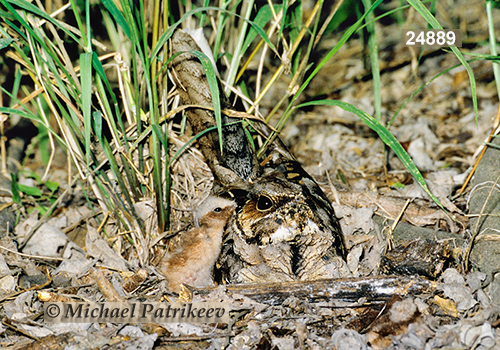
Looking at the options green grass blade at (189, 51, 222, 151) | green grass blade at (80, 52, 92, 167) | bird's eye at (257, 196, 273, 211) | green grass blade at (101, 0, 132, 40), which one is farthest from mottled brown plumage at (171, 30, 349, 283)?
green grass blade at (80, 52, 92, 167)

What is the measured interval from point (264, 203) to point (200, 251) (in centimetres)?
46

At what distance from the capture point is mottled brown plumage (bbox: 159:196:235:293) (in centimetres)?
201

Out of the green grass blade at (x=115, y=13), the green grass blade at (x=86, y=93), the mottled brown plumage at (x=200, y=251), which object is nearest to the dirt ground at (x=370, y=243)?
the mottled brown plumage at (x=200, y=251)

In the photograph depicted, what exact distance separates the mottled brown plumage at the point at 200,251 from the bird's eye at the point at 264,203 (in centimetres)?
20

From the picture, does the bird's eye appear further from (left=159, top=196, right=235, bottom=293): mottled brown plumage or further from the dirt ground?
the dirt ground

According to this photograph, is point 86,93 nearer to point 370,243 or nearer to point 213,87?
point 213,87

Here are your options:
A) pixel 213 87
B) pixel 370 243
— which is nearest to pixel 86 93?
pixel 213 87

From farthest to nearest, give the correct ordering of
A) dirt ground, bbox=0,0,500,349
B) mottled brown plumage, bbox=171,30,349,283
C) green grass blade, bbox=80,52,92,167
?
1. mottled brown plumage, bbox=171,30,349,283
2. green grass blade, bbox=80,52,92,167
3. dirt ground, bbox=0,0,500,349

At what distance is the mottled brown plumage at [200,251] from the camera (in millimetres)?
2012

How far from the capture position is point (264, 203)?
189 centimetres

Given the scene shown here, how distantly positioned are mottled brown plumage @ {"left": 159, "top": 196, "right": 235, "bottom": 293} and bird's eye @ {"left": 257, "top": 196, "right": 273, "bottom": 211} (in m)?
0.20

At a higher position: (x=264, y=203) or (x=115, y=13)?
(x=115, y=13)

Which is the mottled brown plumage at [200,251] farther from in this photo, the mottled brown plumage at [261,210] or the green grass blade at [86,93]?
the green grass blade at [86,93]

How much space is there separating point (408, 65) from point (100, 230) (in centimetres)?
329
